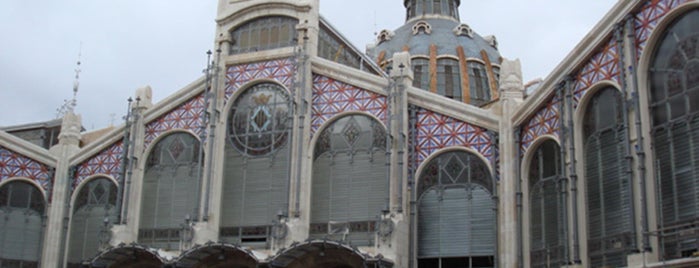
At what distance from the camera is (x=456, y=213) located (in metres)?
34.3

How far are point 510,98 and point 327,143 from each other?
25.6ft

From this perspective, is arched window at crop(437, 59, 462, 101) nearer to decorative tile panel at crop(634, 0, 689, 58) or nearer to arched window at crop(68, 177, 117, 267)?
arched window at crop(68, 177, 117, 267)

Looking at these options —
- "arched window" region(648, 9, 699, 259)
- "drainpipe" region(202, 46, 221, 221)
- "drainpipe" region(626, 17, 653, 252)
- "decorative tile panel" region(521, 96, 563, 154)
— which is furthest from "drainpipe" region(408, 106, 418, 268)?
"arched window" region(648, 9, 699, 259)

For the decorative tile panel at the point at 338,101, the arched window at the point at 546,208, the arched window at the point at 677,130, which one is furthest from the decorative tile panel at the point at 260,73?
the arched window at the point at 677,130

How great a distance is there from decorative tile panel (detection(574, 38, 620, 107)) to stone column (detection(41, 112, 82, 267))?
2383cm

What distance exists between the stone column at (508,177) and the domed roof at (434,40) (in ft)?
85.7

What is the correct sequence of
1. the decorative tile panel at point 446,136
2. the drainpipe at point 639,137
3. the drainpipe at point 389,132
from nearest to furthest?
the drainpipe at point 639,137
the drainpipe at point 389,132
the decorative tile panel at point 446,136

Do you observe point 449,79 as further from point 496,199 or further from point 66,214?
point 66,214

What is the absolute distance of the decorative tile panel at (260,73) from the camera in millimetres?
38062

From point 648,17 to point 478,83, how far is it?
32645 millimetres

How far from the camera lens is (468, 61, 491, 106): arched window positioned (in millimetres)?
58625

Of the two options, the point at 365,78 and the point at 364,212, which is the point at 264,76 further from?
the point at 364,212

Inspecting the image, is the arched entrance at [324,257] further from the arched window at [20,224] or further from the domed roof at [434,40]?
the domed roof at [434,40]

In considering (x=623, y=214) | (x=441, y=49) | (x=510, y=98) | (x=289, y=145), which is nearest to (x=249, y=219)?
(x=289, y=145)
